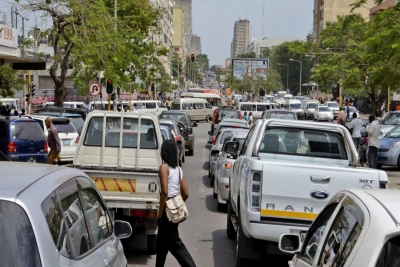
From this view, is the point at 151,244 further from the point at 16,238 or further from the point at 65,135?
the point at 65,135

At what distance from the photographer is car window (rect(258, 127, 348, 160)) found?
1020cm

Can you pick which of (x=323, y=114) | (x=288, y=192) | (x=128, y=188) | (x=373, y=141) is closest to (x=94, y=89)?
(x=373, y=141)

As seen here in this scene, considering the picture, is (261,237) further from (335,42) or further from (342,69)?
(335,42)

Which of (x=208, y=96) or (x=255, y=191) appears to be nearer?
(x=255, y=191)

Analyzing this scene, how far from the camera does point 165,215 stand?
27.2 ft

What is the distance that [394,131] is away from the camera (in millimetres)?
24094

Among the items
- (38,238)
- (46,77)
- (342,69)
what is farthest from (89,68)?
(46,77)

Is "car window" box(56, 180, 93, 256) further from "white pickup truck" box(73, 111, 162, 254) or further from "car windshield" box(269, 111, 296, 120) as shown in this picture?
"car windshield" box(269, 111, 296, 120)

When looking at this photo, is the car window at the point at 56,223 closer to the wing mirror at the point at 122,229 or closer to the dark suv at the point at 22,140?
the wing mirror at the point at 122,229

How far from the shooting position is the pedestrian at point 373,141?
20750 millimetres

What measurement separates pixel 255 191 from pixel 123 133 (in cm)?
436

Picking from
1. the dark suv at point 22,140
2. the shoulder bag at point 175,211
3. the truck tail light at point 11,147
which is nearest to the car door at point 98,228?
the shoulder bag at point 175,211

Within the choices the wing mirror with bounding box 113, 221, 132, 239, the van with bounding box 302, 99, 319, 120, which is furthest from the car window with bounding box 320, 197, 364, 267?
the van with bounding box 302, 99, 319, 120

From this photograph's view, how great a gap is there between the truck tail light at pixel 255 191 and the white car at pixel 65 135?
13.7 metres
